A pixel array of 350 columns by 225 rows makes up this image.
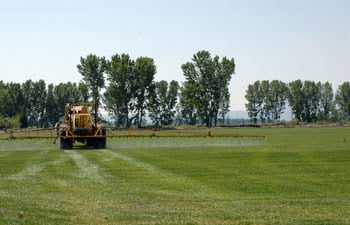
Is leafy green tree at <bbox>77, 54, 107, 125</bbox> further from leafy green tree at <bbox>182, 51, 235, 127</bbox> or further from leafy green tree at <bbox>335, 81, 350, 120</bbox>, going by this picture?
leafy green tree at <bbox>335, 81, 350, 120</bbox>

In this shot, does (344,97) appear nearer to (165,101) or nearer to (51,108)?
(165,101)

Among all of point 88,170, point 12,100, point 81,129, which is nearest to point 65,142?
point 81,129

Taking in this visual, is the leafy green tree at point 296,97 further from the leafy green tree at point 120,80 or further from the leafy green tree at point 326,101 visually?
the leafy green tree at point 120,80

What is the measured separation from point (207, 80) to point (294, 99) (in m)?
39.3

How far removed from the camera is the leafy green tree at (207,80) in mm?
100375

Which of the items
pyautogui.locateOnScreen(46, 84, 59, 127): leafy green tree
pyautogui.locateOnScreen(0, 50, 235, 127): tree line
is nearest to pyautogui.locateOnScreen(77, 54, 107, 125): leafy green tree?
pyautogui.locateOnScreen(0, 50, 235, 127): tree line

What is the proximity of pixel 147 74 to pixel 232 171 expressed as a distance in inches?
3179

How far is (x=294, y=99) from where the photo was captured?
13112cm

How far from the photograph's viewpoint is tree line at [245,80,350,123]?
132 metres

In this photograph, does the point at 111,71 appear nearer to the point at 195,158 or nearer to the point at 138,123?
the point at 138,123

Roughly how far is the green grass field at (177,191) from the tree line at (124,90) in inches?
2842

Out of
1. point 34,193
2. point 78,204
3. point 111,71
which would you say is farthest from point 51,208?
point 111,71

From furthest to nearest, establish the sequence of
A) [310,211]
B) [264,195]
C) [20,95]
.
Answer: [20,95], [264,195], [310,211]

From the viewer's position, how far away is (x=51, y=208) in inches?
408
